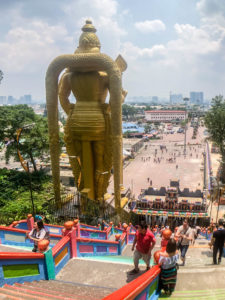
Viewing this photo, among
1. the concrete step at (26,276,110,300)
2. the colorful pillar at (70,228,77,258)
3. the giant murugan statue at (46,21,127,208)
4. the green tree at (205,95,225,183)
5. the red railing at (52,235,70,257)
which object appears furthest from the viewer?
the green tree at (205,95,225,183)

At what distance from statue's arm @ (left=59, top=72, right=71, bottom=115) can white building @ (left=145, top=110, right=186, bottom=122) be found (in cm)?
9574

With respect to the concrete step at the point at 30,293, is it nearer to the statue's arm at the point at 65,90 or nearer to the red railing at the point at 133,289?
the red railing at the point at 133,289

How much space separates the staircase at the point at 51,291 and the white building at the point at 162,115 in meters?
103

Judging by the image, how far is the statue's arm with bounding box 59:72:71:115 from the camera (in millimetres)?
10812

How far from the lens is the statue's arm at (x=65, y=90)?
10812mm

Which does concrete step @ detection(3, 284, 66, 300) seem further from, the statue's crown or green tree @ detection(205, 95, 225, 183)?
green tree @ detection(205, 95, 225, 183)

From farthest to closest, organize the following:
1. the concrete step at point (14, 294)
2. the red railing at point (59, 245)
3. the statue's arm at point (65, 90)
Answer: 1. the statue's arm at point (65, 90)
2. the red railing at point (59, 245)
3. the concrete step at point (14, 294)

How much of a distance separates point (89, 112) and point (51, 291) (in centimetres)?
758

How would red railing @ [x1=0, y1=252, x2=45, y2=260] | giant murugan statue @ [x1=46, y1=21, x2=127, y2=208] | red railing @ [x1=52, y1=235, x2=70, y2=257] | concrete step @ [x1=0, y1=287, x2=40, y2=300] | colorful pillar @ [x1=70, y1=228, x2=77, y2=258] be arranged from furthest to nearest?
giant murugan statue @ [x1=46, y1=21, x2=127, y2=208]
colorful pillar @ [x1=70, y1=228, x2=77, y2=258]
red railing @ [x1=52, y1=235, x2=70, y2=257]
red railing @ [x1=0, y1=252, x2=45, y2=260]
concrete step @ [x1=0, y1=287, x2=40, y2=300]

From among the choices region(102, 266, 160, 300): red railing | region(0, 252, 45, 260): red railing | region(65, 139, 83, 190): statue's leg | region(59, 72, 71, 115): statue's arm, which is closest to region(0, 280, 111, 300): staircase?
region(0, 252, 45, 260): red railing

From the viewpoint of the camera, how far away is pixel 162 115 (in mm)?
106750

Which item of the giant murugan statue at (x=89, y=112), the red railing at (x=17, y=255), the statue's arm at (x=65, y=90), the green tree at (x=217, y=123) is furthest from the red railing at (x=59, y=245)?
the green tree at (x=217, y=123)

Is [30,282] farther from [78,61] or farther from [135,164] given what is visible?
[135,164]

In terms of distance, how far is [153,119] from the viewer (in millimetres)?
106375
